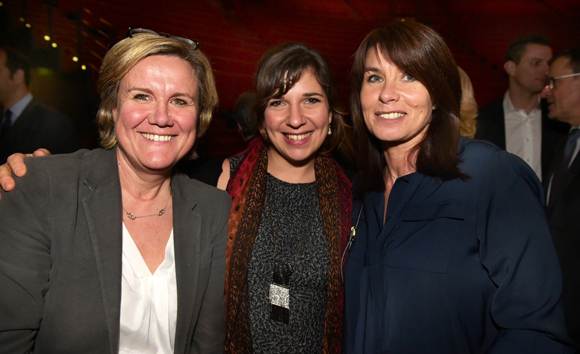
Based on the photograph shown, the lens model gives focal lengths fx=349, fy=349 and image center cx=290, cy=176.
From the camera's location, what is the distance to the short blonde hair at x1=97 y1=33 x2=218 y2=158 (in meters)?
1.47

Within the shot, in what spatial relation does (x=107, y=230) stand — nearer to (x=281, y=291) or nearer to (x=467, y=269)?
(x=281, y=291)

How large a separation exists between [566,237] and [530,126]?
6.58 feet

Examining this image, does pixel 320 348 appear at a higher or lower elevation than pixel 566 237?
lower

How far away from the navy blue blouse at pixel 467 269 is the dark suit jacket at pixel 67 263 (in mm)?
834

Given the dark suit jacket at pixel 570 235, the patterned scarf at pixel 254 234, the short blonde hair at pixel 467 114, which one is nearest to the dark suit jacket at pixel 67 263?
the patterned scarf at pixel 254 234

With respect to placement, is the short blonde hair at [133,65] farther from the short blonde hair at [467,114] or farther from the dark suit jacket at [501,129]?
the dark suit jacket at [501,129]

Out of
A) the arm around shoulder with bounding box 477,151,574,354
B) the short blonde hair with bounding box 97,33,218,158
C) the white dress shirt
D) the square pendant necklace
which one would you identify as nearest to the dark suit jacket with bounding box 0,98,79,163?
the short blonde hair with bounding box 97,33,218,158

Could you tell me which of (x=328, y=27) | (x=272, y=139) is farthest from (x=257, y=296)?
(x=328, y=27)

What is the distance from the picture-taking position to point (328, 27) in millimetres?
7359

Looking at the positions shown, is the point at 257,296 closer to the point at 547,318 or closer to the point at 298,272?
the point at 298,272

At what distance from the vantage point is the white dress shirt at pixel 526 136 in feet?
12.2

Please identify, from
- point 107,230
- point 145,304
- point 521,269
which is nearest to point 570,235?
point 521,269

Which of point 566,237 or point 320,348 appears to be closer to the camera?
point 320,348

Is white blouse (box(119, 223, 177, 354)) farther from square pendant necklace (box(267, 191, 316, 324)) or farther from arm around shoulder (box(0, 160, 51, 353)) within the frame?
square pendant necklace (box(267, 191, 316, 324))
